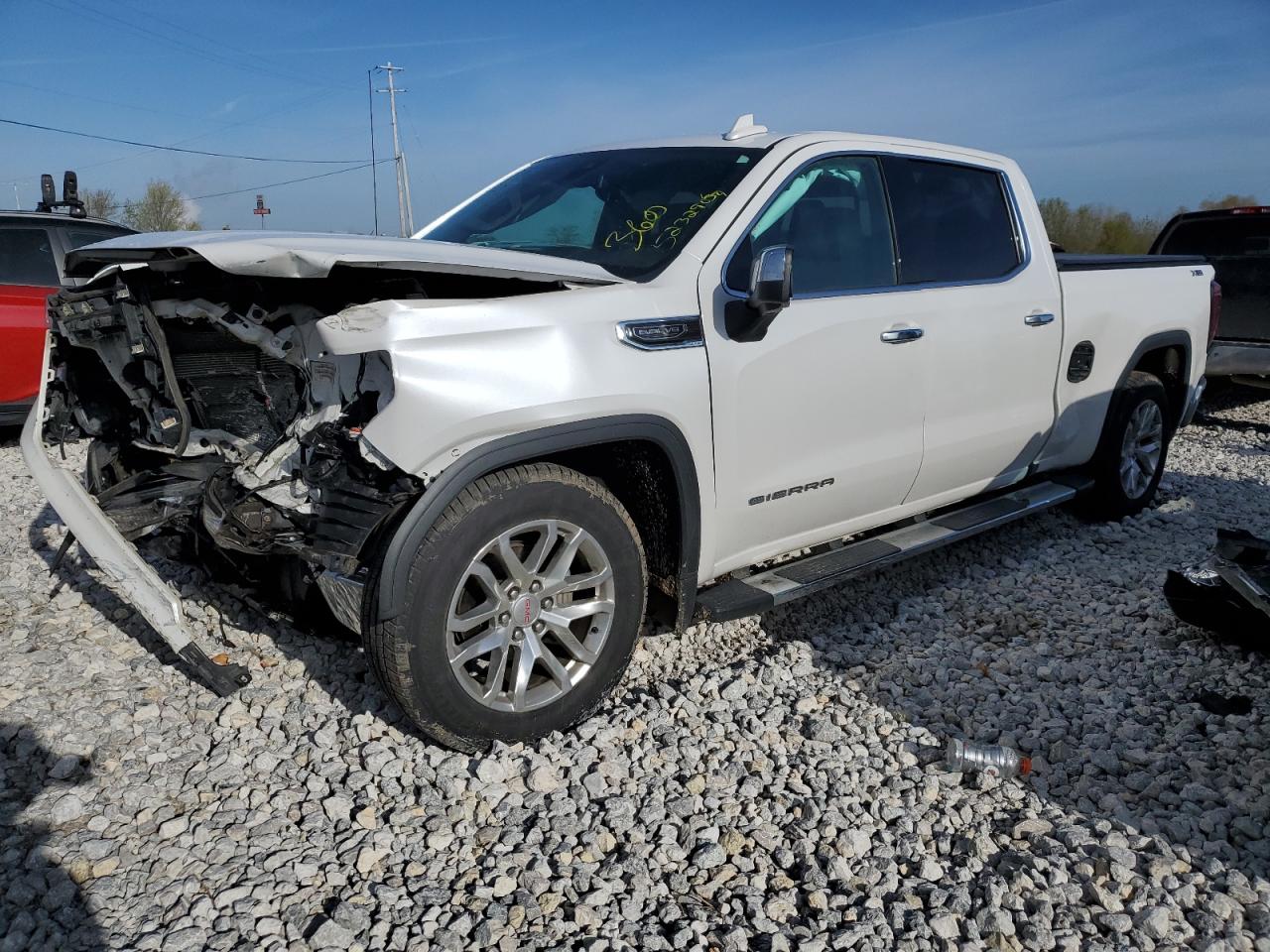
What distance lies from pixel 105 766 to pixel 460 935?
1.38m

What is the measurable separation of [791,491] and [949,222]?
5.14 feet

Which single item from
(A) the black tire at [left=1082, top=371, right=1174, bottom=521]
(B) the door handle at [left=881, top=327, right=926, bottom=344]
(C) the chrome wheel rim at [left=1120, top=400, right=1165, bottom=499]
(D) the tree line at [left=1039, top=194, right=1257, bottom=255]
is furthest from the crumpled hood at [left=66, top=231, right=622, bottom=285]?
(D) the tree line at [left=1039, top=194, right=1257, bottom=255]

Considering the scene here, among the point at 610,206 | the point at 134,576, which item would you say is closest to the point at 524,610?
the point at 134,576

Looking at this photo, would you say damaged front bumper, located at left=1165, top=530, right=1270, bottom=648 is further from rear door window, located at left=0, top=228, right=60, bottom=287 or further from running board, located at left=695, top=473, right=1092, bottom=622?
rear door window, located at left=0, top=228, right=60, bottom=287

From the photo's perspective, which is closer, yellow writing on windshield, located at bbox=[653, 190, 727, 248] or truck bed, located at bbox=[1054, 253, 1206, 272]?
yellow writing on windshield, located at bbox=[653, 190, 727, 248]

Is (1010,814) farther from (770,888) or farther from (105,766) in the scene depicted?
(105,766)

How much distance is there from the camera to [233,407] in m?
3.46

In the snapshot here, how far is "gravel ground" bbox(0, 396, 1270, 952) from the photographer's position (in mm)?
2389

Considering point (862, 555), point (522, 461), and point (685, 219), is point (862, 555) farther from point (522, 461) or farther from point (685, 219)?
point (522, 461)

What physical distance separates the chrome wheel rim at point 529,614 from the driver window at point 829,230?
1.09 metres

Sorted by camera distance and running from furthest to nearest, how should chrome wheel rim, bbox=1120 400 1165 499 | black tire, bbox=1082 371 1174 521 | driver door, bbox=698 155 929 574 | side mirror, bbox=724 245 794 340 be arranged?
chrome wheel rim, bbox=1120 400 1165 499
black tire, bbox=1082 371 1174 521
driver door, bbox=698 155 929 574
side mirror, bbox=724 245 794 340

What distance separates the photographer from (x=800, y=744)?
3.19m

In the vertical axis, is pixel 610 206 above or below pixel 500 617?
above

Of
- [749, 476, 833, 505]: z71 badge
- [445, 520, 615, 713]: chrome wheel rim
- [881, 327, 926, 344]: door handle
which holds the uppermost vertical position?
[881, 327, 926, 344]: door handle
